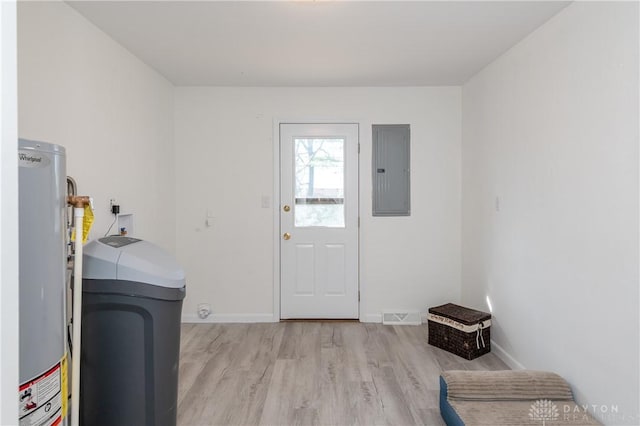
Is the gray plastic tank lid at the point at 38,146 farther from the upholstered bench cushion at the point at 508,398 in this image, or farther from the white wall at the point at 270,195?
the white wall at the point at 270,195

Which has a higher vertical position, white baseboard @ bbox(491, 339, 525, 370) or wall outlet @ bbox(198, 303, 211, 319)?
wall outlet @ bbox(198, 303, 211, 319)

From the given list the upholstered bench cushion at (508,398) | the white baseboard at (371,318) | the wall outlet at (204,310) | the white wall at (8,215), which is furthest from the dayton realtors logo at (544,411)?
the wall outlet at (204,310)

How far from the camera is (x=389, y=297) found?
387 cm

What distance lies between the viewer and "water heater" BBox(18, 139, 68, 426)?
1.15m

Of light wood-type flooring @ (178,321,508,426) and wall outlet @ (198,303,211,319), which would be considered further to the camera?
wall outlet @ (198,303,211,319)

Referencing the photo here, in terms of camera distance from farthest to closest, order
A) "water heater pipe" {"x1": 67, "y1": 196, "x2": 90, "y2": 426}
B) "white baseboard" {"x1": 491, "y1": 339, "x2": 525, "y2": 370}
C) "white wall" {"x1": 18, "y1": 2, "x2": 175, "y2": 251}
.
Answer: "white baseboard" {"x1": 491, "y1": 339, "x2": 525, "y2": 370}, "white wall" {"x1": 18, "y1": 2, "x2": 175, "y2": 251}, "water heater pipe" {"x1": 67, "y1": 196, "x2": 90, "y2": 426}

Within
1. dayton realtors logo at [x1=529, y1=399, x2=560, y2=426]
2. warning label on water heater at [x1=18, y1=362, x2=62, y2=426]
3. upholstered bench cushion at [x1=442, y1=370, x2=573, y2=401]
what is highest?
warning label on water heater at [x1=18, y1=362, x2=62, y2=426]

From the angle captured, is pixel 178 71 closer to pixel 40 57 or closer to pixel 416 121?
pixel 40 57

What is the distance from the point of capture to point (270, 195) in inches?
151

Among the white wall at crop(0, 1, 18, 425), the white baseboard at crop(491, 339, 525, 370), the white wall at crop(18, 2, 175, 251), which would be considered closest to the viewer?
the white wall at crop(0, 1, 18, 425)

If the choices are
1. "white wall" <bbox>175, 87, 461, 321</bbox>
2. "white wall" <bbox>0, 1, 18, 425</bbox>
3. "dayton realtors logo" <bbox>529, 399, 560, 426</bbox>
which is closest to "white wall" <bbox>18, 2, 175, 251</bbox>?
"white wall" <bbox>175, 87, 461, 321</bbox>

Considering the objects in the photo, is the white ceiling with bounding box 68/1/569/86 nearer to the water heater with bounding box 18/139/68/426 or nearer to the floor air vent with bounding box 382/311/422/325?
the water heater with bounding box 18/139/68/426

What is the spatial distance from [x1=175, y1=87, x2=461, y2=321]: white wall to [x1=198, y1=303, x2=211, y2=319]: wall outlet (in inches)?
2.1

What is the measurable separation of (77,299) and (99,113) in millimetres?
1479
